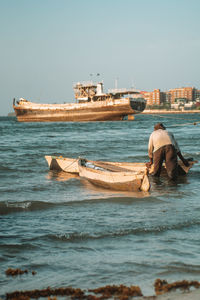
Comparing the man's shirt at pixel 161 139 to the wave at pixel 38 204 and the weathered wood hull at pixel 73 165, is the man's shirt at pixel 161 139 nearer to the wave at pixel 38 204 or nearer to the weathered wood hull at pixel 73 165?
the weathered wood hull at pixel 73 165

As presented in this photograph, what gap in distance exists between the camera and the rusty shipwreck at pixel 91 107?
199 ft

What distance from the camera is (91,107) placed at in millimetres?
62438

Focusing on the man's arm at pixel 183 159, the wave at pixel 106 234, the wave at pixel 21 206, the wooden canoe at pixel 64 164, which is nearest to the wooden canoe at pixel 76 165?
the wooden canoe at pixel 64 164

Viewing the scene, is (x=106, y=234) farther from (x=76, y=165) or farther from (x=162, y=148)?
(x=76, y=165)

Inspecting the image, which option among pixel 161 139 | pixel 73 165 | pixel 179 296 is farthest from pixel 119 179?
pixel 179 296

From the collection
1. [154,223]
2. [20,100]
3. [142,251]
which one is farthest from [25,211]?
[20,100]

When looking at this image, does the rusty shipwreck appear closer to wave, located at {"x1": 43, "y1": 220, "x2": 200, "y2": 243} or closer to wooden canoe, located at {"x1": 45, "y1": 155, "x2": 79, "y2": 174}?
wooden canoe, located at {"x1": 45, "y1": 155, "x2": 79, "y2": 174}

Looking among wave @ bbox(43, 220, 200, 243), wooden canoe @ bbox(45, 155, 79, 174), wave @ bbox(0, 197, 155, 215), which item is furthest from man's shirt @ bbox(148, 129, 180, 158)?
wave @ bbox(43, 220, 200, 243)

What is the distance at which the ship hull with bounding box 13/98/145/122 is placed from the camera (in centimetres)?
6044

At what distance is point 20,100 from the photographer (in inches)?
2859

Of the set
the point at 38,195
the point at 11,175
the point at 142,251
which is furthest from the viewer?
the point at 11,175

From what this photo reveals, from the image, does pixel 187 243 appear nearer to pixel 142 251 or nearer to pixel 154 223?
pixel 142 251

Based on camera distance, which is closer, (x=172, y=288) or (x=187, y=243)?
(x=172, y=288)

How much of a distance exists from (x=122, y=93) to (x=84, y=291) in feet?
202
